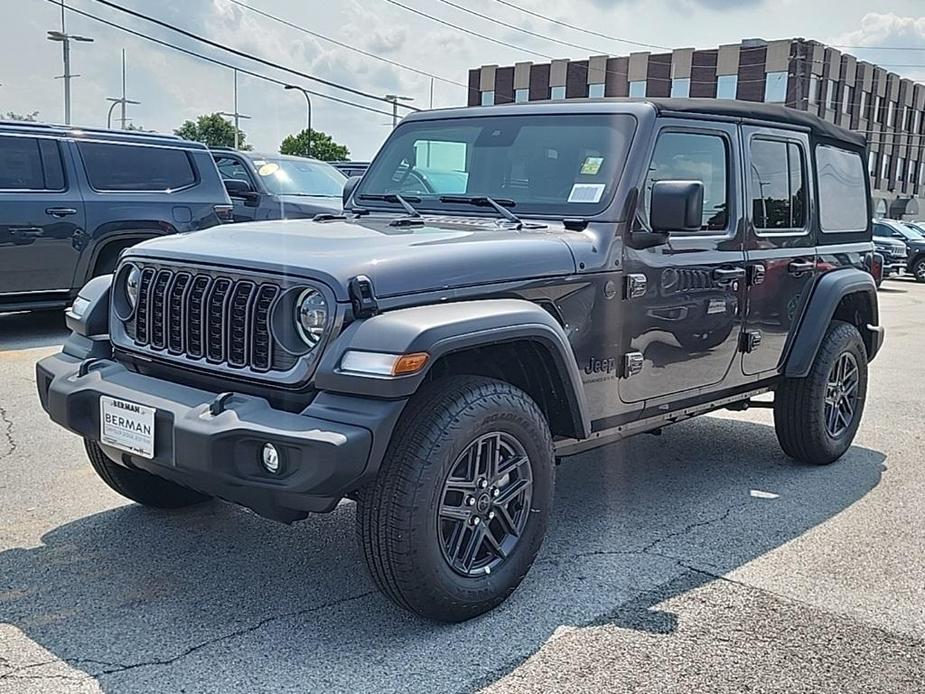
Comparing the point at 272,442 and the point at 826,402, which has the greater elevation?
the point at 272,442

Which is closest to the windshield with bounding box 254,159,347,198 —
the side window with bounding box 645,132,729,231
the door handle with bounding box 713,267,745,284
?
the side window with bounding box 645,132,729,231

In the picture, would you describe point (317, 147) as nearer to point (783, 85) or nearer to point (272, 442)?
point (783, 85)

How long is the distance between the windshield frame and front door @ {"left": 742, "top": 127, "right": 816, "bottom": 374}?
99 centimetres

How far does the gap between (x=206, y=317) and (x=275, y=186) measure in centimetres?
900

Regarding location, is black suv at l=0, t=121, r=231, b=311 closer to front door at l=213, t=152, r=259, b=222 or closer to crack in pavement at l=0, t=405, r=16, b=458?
front door at l=213, t=152, r=259, b=222

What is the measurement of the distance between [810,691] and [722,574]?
0.93m

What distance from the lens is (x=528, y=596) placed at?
3693mm

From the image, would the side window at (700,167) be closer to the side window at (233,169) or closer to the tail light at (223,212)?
the tail light at (223,212)

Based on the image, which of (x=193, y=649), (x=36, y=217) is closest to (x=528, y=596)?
(x=193, y=649)

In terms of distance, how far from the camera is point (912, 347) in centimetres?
1112

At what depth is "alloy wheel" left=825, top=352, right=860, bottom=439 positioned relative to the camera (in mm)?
5625

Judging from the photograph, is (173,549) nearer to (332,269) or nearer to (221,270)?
(221,270)

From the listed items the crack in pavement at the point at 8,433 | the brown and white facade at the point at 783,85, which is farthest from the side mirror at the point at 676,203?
the brown and white facade at the point at 783,85

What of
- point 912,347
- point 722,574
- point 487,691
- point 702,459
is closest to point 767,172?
point 702,459
